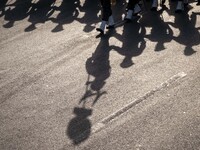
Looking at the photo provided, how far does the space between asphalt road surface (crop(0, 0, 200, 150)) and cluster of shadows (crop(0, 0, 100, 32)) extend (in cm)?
10

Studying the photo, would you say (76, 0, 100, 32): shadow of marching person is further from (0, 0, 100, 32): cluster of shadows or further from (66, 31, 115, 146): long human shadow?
(66, 31, 115, 146): long human shadow

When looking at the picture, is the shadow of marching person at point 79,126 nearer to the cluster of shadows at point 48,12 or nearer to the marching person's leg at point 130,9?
the cluster of shadows at point 48,12

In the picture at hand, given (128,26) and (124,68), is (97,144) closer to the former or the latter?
(124,68)

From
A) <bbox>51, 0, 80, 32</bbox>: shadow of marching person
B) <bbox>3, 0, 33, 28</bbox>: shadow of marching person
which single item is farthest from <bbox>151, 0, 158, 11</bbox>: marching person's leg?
<bbox>3, 0, 33, 28</bbox>: shadow of marching person

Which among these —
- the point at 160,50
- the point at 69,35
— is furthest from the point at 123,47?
the point at 69,35

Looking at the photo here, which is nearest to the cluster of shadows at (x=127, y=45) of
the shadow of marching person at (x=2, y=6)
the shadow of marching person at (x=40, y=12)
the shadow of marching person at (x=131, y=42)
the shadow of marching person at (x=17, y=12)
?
the shadow of marching person at (x=131, y=42)

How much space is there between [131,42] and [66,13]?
4.10 meters

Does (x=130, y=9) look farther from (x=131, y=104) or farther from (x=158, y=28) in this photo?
(x=131, y=104)

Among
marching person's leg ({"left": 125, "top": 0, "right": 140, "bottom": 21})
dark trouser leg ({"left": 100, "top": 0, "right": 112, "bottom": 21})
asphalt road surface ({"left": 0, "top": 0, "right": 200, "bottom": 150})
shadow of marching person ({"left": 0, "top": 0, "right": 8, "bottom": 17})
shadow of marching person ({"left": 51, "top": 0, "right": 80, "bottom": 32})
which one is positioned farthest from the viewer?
shadow of marching person ({"left": 0, "top": 0, "right": 8, "bottom": 17})

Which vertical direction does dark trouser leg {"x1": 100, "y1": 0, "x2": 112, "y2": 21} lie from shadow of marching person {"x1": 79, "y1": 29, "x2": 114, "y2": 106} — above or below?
above

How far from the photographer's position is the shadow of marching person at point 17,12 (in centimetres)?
1426

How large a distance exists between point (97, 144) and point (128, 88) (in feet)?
6.72

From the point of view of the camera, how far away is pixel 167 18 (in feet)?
39.9

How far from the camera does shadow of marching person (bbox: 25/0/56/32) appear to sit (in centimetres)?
1366
